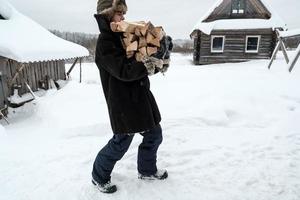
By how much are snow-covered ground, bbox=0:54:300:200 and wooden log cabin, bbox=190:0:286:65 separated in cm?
1146

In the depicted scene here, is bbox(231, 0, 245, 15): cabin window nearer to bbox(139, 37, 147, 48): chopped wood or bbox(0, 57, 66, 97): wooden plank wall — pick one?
bbox(0, 57, 66, 97): wooden plank wall

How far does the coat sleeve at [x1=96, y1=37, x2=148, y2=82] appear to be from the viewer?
2025 millimetres

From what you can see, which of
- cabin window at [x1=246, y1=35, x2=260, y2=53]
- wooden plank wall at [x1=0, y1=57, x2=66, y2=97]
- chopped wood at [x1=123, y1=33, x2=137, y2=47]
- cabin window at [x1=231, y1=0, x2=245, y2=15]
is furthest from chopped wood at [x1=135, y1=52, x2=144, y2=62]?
cabin window at [x1=231, y1=0, x2=245, y2=15]

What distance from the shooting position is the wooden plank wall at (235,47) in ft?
54.2

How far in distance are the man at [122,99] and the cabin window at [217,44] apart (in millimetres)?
15600

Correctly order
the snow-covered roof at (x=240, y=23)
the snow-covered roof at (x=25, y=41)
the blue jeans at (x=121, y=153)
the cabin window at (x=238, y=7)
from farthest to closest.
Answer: the cabin window at (x=238, y=7) → the snow-covered roof at (x=240, y=23) → the snow-covered roof at (x=25, y=41) → the blue jeans at (x=121, y=153)

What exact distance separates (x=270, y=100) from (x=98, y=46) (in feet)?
13.6

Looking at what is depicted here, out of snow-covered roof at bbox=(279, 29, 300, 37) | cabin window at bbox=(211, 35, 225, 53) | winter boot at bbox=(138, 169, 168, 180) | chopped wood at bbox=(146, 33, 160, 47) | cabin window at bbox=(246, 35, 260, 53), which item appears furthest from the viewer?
cabin window at bbox=(211, 35, 225, 53)

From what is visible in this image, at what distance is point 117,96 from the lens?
2.23 meters

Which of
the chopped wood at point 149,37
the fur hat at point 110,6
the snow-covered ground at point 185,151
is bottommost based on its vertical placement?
the snow-covered ground at point 185,151

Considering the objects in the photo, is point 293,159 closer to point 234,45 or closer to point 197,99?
point 197,99

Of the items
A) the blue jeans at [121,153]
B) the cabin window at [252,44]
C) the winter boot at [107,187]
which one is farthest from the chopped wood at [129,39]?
the cabin window at [252,44]

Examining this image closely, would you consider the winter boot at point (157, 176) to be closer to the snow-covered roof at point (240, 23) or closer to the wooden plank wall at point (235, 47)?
the snow-covered roof at point (240, 23)

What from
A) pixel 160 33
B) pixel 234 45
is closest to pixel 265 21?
pixel 234 45
